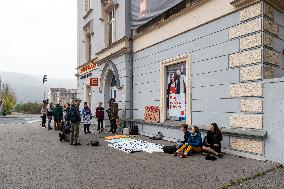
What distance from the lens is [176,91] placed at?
432 inches

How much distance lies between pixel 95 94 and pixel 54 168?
40.8 feet

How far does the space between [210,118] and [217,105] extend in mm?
553

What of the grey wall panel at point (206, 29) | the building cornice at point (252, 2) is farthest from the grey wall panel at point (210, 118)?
the building cornice at point (252, 2)

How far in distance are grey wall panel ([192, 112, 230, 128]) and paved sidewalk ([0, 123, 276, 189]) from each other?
114 cm

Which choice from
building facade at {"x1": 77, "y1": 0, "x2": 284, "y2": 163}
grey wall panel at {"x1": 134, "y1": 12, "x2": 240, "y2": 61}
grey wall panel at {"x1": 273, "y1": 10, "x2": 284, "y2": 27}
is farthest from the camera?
grey wall panel at {"x1": 134, "y1": 12, "x2": 240, "y2": 61}

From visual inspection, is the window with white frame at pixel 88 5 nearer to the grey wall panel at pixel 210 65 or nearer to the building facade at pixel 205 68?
the building facade at pixel 205 68

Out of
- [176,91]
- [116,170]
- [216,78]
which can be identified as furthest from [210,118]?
[116,170]

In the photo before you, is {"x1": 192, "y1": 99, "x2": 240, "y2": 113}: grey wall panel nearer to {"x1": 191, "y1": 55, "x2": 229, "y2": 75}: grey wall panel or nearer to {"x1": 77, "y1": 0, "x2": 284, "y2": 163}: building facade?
{"x1": 77, "y1": 0, "x2": 284, "y2": 163}: building facade

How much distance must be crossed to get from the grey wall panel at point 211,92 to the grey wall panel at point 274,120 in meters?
1.37

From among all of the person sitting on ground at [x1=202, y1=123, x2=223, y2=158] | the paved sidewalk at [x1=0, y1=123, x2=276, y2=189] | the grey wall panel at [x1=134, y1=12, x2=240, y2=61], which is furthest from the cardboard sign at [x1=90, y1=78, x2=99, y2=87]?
the person sitting on ground at [x1=202, y1=123, x2=223, y2=158]

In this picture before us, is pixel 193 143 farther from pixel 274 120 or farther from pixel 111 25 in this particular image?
pixel 111 25

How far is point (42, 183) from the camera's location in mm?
5473

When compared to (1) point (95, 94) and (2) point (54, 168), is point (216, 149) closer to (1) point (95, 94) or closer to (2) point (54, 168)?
(2) point (54, 168)

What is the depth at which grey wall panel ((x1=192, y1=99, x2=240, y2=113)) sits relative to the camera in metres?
8.09
